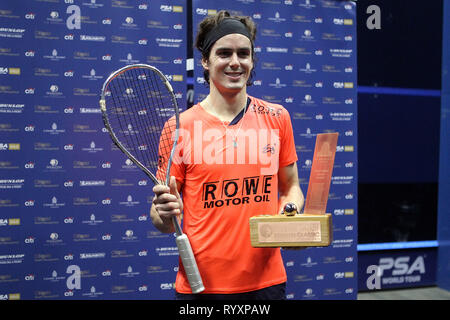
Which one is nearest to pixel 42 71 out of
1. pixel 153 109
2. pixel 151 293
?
pixel 153 109

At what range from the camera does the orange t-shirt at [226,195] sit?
1.79 metres

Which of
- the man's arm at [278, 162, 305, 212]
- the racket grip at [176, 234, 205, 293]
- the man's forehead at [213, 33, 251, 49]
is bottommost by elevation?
the racket grip at [176, 234, 205, 293]

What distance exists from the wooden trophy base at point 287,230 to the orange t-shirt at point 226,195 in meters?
0.09

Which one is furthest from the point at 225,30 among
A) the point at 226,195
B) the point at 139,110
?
the point at 139,110

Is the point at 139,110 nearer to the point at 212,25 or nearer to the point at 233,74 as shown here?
the point at 212,25

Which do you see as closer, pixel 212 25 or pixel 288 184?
pixel 212 25

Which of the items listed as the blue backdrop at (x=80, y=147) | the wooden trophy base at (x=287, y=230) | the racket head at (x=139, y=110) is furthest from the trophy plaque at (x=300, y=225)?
the blue backdrop at (x=80, y=147)

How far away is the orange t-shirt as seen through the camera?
70.3 inches

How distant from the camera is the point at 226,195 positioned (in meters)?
1.81

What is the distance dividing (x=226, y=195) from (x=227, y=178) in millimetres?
71

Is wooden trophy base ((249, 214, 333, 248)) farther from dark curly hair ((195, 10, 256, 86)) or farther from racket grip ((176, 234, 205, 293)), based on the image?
dark curly hair ((195, 10, 256, 86))

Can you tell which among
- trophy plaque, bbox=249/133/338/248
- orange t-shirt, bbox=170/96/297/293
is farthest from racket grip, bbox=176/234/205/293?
trophy plaque, bbox=249/133/338/248

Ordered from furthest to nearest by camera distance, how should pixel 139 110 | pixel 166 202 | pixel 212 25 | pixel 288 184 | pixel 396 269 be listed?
pixel 396 269
pixel 139 110
pixel 288 184
pixel 212 25
pixel 166 202
